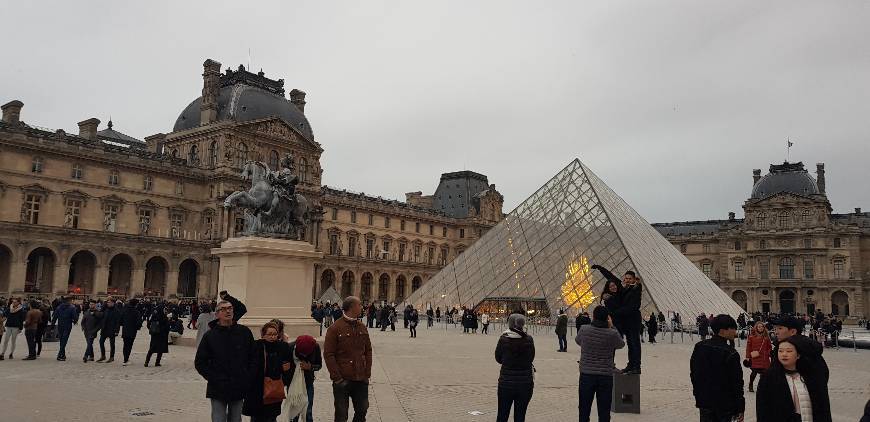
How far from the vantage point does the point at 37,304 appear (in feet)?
39.7

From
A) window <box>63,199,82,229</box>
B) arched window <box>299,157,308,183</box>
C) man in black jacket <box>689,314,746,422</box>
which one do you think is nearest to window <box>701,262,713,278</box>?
arched window <box>299,157,308,183</box>

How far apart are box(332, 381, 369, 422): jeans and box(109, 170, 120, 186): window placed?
127 ft

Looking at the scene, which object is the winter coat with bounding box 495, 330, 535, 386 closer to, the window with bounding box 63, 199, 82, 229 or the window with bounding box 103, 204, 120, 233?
the window with bounding box 63, 199, 82, 229

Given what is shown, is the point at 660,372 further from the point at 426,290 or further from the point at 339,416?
the point at 426,290

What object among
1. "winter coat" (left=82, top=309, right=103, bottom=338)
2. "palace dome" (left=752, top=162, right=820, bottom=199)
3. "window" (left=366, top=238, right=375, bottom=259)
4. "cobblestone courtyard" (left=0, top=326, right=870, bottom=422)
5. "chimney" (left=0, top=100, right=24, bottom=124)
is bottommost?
"cobblestone courtyard" (left=0, top=326, right=870, bottom=422)

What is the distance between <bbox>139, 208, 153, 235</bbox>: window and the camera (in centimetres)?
4064

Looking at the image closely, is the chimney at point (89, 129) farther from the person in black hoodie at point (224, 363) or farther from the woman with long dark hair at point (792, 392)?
the woman with long dark hair at point (792, 392)

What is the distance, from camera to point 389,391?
891 cm

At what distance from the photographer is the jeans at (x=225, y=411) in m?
4.78

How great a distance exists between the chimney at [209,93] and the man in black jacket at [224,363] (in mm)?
42926

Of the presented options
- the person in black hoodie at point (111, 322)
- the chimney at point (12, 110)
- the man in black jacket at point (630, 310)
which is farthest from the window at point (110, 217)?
the man in black jacket at point (630, 310)

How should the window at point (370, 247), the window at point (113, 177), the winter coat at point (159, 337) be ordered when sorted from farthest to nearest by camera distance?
the window at point (370, 247) < the window at point (113, 177) < the winter coat at point (159, 337)

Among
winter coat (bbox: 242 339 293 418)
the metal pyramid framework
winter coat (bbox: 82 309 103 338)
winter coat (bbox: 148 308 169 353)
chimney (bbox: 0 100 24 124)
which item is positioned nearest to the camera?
winter coat (bbox: 242 339 293 418)

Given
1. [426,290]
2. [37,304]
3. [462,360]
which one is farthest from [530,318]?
[37,304]
